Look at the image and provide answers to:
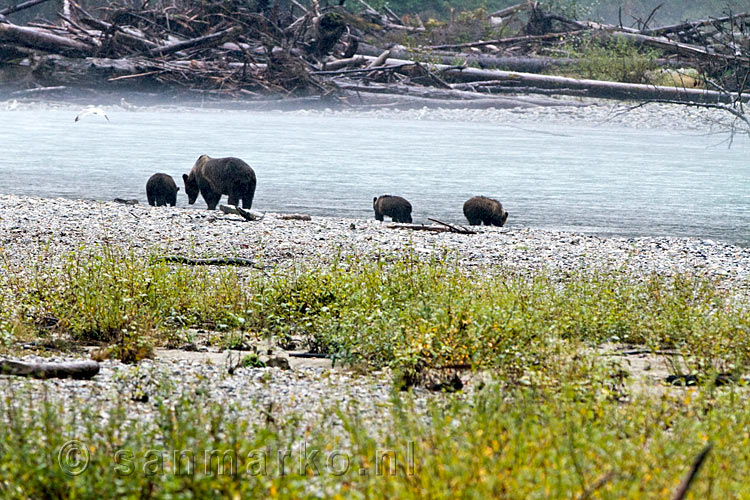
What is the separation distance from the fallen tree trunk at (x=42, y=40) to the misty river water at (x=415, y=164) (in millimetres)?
2352

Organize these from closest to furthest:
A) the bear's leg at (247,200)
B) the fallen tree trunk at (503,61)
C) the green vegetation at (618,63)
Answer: the bear's leg at (247,200) < the green vegetation at (618,63) < the fallen tree trunk at (503,61)

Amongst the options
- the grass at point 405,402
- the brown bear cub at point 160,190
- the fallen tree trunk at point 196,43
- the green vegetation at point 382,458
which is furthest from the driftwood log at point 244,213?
the fallen tree trunk at point 196,43

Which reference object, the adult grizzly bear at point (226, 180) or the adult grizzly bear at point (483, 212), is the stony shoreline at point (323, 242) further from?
the adult grizzly bear at point (226, 180)

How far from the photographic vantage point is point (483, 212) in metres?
14.3

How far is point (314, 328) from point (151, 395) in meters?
2.08

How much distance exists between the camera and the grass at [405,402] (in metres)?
3.40

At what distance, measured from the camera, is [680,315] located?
6.62m

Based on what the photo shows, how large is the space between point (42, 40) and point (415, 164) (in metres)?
17.0

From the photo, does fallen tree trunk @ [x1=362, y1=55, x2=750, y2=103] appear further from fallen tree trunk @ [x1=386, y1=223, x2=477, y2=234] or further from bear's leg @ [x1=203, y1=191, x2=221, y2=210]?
fallen tree trunk @ [x1=386, y1=223, x2=477, y2=234]

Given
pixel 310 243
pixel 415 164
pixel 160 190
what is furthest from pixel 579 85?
pixel 310 243

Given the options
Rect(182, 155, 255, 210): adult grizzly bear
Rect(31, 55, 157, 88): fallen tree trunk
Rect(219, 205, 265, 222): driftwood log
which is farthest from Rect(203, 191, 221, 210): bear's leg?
Rect(31, 55, 157, 88): fallen tree trunk

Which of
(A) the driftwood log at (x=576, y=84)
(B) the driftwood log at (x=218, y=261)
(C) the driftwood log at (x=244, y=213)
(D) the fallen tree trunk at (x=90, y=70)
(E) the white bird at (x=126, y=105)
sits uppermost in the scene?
(A) the driftwood log at (x=576, y=84)

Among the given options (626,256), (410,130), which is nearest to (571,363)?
(626,256)

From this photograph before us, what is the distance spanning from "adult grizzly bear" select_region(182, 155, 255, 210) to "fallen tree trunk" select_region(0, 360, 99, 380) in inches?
391
